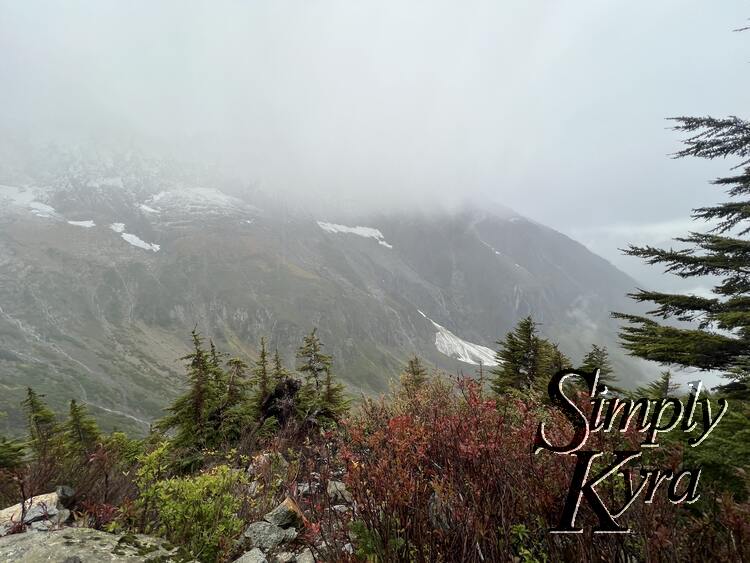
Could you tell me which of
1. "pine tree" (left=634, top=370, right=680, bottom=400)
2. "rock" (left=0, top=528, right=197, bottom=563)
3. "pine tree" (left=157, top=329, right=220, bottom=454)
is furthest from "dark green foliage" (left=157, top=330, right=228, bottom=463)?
"pine tree" (left=634, top=370, right=680, bottom=400)

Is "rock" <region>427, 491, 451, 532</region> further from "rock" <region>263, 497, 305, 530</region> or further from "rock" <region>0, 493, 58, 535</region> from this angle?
"rock" <region>0, 493, 58, 535</region>

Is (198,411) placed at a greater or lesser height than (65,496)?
lesser

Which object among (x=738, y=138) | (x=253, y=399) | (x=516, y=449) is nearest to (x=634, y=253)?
(x=738, y=138)

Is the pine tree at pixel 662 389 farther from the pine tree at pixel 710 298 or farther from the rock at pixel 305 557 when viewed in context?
the rock at pixel 305 557

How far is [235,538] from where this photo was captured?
590cm

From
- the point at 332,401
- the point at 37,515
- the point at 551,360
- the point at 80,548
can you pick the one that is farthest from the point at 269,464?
the point at 551,360

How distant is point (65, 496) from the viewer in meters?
6.61

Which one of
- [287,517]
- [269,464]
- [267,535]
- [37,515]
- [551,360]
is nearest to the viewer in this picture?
[37,515]

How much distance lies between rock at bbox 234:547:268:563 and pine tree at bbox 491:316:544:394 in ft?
59.8

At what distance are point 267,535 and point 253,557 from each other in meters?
0.63

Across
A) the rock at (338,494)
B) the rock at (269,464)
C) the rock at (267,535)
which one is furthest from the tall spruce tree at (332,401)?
the rock at (267,535)

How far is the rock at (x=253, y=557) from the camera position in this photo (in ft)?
16.8

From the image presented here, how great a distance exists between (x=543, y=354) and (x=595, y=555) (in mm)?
20138

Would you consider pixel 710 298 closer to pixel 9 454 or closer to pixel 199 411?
pixel 199 411
